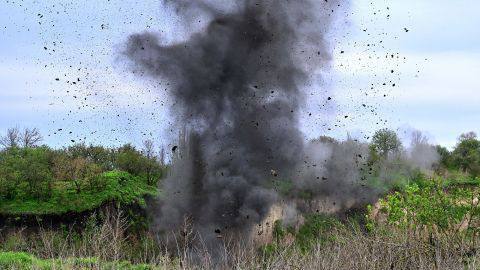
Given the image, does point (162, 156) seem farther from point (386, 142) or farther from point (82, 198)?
point (386, 142)

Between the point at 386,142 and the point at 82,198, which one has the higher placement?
the point at 386,142

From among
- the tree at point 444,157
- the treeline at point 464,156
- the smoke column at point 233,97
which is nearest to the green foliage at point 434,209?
the smoke column at point 233,97

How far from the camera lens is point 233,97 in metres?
36.2

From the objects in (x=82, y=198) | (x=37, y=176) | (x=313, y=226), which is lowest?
(x=313, y=226)

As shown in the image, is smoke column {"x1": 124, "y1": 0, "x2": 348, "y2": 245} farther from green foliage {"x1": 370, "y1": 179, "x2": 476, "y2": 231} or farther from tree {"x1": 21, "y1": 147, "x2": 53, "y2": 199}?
green foliage {"x1": 370, "y1": 179, "x2": 476, "y2": 231}

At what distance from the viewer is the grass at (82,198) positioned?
34094 mm

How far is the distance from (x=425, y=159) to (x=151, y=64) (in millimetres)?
29479

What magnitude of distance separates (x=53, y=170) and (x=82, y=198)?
164 inches

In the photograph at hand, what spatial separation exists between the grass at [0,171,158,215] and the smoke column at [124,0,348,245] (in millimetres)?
2016

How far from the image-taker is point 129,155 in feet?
A: 133

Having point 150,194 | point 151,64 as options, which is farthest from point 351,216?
point 151,64

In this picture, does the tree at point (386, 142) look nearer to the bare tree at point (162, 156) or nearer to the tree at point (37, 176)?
the bare tree at point (162, 156)

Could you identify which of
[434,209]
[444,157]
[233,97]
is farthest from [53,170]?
[444,157]

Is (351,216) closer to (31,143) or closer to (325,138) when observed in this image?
(325,138)
